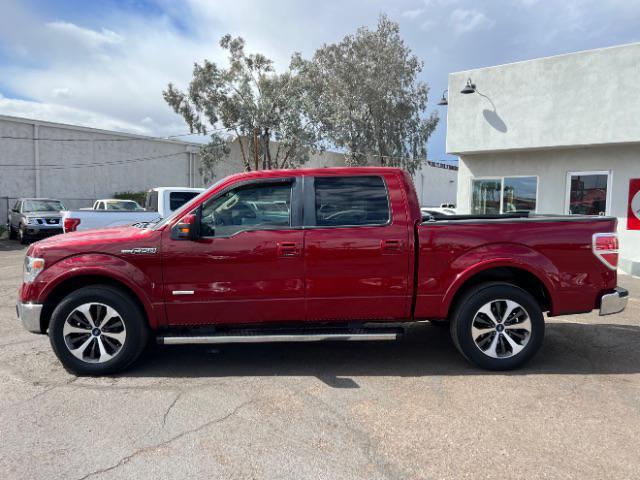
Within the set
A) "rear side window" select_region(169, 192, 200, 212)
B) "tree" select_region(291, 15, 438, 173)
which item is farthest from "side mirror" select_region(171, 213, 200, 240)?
"tree" select_region(291, 15, 438, 173)

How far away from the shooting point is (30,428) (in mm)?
3439

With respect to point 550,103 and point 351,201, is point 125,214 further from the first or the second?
point 550,103

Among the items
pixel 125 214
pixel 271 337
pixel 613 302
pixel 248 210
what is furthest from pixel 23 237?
pixel 613 302

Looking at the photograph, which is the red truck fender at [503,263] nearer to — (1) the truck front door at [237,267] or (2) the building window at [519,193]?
(1) the truck front door at [237,267]

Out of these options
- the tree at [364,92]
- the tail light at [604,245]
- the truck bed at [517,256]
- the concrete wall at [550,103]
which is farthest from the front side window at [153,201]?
the tree at [364,92]

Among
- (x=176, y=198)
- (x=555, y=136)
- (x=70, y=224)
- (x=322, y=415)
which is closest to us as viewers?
(x=322, y=415)

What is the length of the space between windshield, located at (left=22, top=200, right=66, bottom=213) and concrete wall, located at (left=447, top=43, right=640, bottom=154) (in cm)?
1543

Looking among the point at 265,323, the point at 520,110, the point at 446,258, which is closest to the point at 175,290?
the point at 265,323

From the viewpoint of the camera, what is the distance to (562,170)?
12.5 metres

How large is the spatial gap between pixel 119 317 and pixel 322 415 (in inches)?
83.8

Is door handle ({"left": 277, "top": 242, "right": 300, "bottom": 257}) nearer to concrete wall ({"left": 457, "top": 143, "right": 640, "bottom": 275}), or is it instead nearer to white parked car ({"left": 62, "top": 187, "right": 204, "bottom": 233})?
white parked car ({"left": 62, "top": 187, "right": 204, "bottom": 233})

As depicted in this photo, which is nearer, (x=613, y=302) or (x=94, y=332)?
(x=94, y=332)

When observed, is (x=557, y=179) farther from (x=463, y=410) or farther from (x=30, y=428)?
(x=30, y=428)

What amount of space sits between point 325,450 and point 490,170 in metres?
12.3
